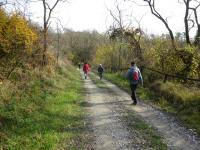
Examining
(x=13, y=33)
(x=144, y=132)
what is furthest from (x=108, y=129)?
(x=13, y=33)

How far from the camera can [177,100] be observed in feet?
53.6

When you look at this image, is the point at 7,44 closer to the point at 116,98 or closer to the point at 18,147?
the point at 116,98

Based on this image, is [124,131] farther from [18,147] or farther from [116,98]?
[116,98]

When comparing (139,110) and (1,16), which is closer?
(139,110)

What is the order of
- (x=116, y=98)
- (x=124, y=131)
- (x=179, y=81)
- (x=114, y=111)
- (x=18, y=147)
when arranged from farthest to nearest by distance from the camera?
(x=179, y=81)
(x=116, y=98)
(x=114, y=111)
(x=124, y=131)
(x=18, y=147)

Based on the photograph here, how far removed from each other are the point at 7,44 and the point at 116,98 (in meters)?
6.23

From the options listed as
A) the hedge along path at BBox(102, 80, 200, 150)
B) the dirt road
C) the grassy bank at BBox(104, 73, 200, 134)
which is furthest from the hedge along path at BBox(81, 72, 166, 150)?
the grassy bank at BBox(104, 73, 200, 134)

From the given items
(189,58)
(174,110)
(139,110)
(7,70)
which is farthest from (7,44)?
(189,58)

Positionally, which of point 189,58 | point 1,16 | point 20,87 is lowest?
point 20,87

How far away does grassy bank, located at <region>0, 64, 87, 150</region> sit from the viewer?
972 cm

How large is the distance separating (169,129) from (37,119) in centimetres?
435

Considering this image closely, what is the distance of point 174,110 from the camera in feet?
49.5

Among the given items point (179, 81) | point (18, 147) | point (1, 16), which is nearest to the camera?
point (18, 147)

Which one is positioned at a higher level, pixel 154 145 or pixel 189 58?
pixel 189 58
